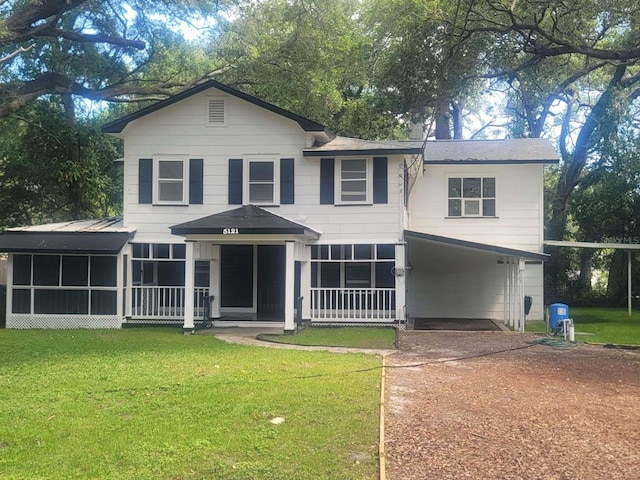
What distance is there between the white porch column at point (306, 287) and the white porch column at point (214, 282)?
2397 millimetres

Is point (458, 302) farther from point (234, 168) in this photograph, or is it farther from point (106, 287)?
point (106, 287)

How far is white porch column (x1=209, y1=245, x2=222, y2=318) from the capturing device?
645 inches

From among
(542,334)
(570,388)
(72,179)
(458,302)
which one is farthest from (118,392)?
(72,179)

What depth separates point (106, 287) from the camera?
52.2 ft

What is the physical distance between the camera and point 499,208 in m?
19.2

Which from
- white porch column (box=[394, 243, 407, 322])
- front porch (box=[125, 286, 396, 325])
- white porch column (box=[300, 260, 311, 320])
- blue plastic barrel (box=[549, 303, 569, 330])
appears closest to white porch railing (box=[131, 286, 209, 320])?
front porch (box=[125, 286, 396, 325])

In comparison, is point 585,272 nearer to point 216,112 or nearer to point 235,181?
point 235,181

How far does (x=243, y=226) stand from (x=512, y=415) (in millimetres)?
8745

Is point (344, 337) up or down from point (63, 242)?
down

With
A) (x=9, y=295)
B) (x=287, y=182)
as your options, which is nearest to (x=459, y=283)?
(x=287, y=182)

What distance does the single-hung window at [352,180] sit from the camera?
16344mm

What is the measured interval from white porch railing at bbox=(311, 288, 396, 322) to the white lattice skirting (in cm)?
546

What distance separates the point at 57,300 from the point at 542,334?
12805 mm

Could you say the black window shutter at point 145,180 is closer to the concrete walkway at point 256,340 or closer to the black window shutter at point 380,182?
the concrete walkway at point 256,340
